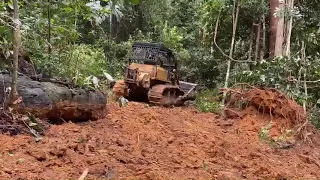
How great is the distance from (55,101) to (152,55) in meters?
→ 5.88

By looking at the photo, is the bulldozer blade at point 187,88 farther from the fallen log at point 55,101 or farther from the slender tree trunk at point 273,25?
the fallen log at point 55,101

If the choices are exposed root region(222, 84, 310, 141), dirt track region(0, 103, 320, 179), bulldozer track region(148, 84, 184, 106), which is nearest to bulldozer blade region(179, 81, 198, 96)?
bulldozer track region(148, 84, 184, 106)

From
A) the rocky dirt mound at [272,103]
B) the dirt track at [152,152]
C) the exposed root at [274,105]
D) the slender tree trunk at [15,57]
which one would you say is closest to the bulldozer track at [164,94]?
the exposed root at [274,105]

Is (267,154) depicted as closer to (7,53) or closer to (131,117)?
(131,117)

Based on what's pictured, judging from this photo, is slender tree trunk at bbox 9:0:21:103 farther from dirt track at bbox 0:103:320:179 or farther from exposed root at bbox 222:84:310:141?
exposed root at bbox 222:84:310:141

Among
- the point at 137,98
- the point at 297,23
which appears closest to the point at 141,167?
the point at 137,98

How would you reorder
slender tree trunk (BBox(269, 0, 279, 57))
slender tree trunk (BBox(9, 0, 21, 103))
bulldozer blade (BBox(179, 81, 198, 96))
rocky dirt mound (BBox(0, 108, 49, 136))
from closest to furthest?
slender tree trunk (BBox(9, 0, 21, 103)) < rocky dirt mound (BBox(0, 108, 49, 136)) < slender tree trunk (BBox(269, 0, 279, 57)) < bulldozer blade (BBox(179, 81, 198, 96))

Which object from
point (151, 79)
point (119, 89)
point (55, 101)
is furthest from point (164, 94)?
point (55, 101)

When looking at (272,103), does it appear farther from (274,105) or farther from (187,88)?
(187,88)

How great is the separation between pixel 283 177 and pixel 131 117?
2.84 m

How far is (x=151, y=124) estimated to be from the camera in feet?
20.9

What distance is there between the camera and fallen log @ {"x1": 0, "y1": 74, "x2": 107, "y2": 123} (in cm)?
475

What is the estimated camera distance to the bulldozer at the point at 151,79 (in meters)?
9.85

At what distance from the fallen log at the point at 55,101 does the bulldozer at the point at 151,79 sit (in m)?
3.72
